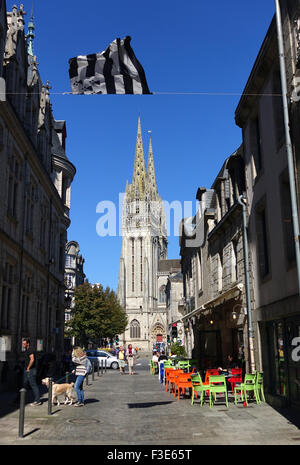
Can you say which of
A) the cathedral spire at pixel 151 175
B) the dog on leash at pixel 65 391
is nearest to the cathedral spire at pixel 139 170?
the cathedral spire at pixel 151 175

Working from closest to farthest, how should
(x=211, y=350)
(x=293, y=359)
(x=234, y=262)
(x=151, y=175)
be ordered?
1. (x=293, y=359)
2. (x=234, y=262)
3. (x=211, y=350)
4. (x=151, y=175)

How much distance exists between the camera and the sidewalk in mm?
8227

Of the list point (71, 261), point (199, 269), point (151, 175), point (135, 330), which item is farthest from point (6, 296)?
point (151, 175)

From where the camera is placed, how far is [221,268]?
69.3 ft

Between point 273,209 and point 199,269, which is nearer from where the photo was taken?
point 273,209

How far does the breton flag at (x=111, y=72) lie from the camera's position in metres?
11.5

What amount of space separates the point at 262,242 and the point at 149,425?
647 centimetres

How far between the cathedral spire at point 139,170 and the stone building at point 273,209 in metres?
116

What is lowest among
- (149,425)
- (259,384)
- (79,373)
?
(149,425)

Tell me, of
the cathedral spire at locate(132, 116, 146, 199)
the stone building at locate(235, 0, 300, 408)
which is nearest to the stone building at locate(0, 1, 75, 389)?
the stone building at locate(235, 0, 300, 408)

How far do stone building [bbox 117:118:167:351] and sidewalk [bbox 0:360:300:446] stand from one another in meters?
100

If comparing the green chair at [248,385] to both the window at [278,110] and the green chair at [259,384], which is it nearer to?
the green chair at [259,384]

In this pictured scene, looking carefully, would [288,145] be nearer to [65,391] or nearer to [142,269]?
[65,391]
